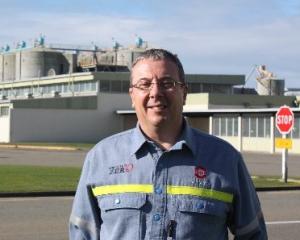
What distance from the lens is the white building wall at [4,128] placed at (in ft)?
221

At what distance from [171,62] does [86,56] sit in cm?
10361

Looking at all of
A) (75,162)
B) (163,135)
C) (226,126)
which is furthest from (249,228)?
(226,126)

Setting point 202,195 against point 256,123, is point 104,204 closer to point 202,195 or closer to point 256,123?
point 202,195

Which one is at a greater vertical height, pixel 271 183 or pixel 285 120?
pixel 285 120

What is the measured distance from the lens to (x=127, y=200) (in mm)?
3201

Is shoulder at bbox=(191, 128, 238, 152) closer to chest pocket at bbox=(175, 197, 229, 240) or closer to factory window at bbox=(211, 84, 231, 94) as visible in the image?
chest pocket at bbox=(175, 197, 229, 240)

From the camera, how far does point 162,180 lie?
3.21 meters

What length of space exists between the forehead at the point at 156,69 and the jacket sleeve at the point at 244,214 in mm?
500

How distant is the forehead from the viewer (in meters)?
3.28

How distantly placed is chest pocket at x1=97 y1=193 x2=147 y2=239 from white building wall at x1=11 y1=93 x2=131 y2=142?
64.6 meters

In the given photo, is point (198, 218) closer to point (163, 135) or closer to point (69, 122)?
point (163, 135)

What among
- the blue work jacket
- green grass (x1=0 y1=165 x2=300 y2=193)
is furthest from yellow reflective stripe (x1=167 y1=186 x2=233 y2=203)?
green grass (x1=0 y1=165 x2=300 y2=193)

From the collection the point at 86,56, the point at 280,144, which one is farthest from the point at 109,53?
the point at 280,144

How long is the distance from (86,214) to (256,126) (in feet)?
183
